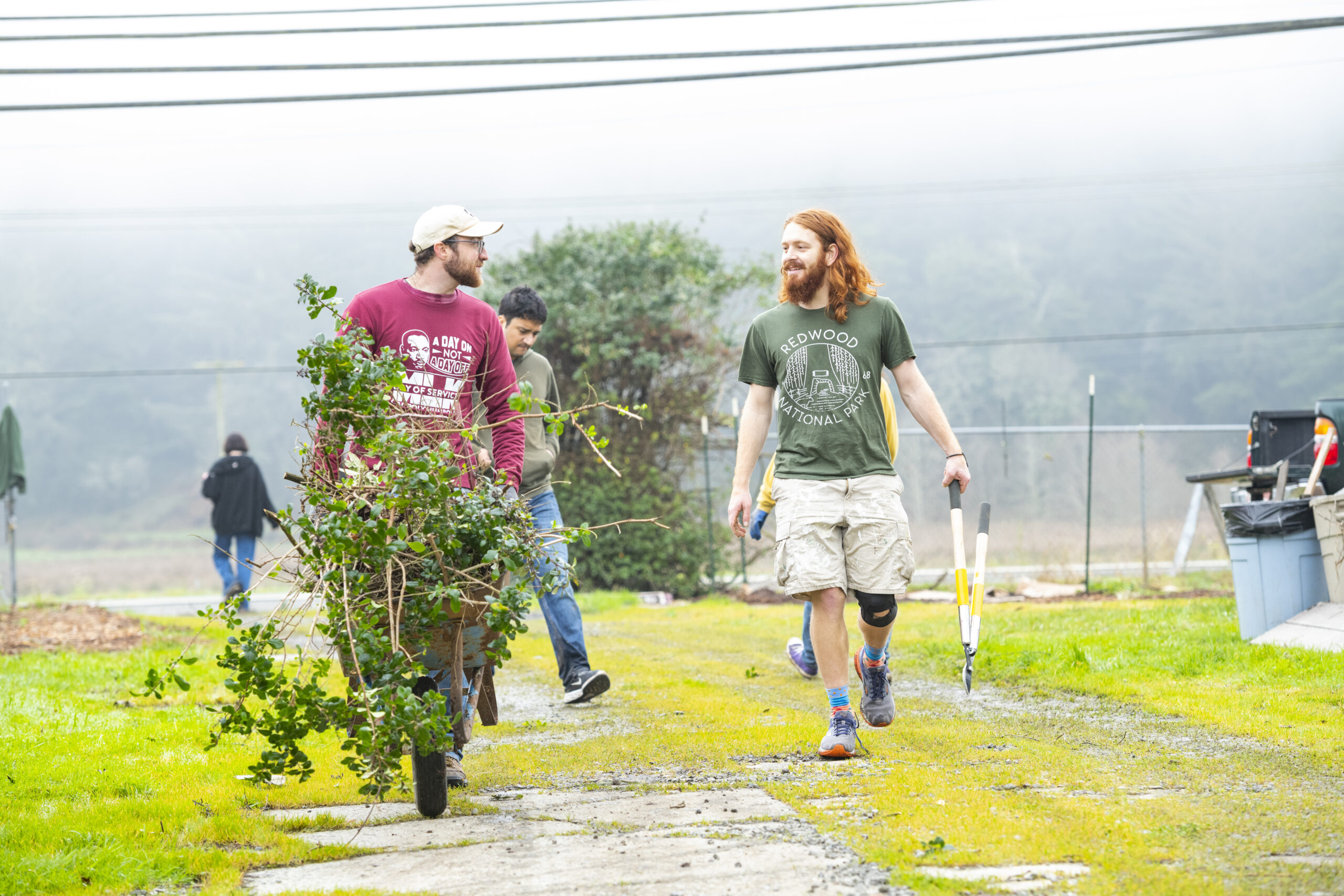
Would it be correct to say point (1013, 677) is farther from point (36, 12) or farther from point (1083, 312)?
point (1083, 312)

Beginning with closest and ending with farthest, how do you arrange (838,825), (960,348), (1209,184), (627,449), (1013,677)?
(838,825), (1013,677), (627,449), (960,348), (1209,184)

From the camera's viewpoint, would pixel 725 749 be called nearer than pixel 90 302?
Yes

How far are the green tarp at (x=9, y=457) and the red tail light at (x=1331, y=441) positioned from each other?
13753 millimetres

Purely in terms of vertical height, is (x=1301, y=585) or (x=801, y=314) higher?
(x=801, y=314)

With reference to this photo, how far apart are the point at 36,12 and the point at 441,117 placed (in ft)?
94.8

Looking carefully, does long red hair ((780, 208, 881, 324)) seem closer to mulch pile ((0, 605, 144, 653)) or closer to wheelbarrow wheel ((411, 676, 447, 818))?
wheelbarrow wheel ((411, 676, 447, 818))

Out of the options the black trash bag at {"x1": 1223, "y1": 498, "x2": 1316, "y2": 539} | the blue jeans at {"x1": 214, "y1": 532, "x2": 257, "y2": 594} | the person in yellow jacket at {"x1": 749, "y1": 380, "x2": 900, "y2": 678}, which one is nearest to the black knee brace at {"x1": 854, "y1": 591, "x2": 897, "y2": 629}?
the person in yellow jacket at {"x1": 749, "y1": 380, "x2": 900, "y2": 678}

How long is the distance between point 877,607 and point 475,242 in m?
2.03

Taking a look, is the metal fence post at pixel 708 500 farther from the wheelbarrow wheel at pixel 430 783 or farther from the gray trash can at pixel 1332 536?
the wheelbarrow wheel at pixel 430 783

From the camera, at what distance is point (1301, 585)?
21.5 ft

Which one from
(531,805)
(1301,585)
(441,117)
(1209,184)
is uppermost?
(441,117)

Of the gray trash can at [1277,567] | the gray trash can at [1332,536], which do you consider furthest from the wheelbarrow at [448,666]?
the gray trash can at [1332,536]

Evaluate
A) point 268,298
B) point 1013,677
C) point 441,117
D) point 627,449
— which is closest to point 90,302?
point 268,298

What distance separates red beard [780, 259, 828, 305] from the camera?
14.5 feet
